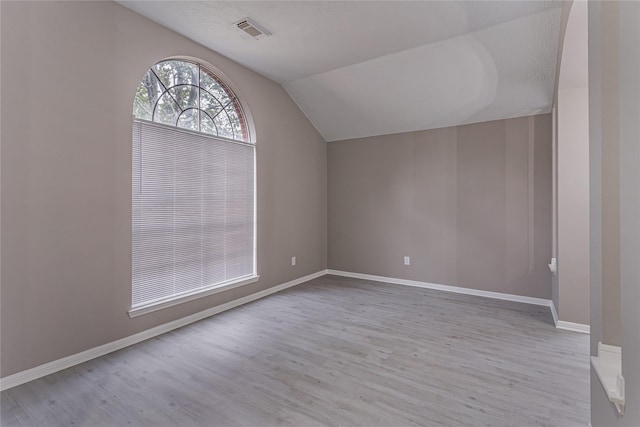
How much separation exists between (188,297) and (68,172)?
1548 millimetres

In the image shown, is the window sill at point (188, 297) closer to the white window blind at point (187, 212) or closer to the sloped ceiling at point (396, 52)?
the white window blind at point (187, 212)

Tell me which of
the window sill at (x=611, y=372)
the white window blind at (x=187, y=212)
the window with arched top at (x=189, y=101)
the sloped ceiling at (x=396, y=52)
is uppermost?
the sloped ceiling at (x=396, y=52)

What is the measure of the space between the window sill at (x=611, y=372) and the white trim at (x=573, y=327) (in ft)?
6.69

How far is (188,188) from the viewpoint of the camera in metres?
3.16

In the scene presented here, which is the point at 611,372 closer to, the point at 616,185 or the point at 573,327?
the point at 616,185

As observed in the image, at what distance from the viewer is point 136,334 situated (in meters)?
2.71

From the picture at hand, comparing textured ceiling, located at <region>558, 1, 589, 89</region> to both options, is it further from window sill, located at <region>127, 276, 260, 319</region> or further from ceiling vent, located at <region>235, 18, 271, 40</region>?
window sill, located at <region>127, 276, 260, 319</region>

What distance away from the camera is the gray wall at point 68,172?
6.73 ft

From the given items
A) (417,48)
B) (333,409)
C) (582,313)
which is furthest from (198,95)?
(582,313)

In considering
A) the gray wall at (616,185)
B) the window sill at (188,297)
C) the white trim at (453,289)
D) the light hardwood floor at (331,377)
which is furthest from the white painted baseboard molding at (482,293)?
the window sill at (188,297)

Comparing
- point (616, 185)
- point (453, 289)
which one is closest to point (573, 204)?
point (453, 289)

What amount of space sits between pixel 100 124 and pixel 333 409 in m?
2.76

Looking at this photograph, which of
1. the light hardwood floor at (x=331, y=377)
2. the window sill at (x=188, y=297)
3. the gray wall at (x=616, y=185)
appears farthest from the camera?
the window sill at (x=188, y=297)

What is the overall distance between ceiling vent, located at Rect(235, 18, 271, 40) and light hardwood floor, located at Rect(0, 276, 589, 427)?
2915mm
